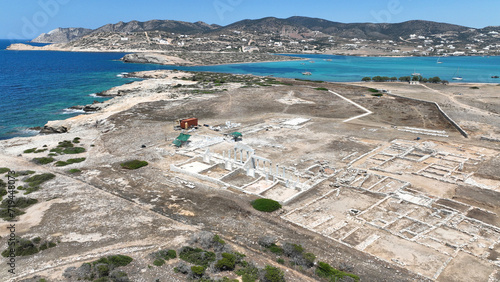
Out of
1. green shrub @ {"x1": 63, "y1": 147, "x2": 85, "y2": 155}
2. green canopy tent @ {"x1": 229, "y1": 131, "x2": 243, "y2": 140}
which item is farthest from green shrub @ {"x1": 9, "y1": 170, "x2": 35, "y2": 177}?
green canopy tent @ {"x1": 229, "y1": 131, "x2": 243, "y2": 140}

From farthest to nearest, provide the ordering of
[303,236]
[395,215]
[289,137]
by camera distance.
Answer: [289,137] < [395,215] < [303,236]

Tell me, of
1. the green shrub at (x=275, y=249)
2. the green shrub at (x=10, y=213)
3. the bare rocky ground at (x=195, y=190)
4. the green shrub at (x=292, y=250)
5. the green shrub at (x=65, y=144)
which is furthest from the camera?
the green shrub at (x=65, y=144)

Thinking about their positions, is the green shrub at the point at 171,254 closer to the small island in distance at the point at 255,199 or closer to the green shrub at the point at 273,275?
the small island in distance at the point at 255,199

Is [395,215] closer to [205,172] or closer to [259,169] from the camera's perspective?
[259,169]

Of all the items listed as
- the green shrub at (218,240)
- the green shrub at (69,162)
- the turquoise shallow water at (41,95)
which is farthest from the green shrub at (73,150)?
the green shrub at (218,240)

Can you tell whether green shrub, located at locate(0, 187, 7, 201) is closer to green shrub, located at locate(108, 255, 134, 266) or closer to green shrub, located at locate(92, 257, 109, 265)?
green shrub, located at locate(92, 257, 109, 265)

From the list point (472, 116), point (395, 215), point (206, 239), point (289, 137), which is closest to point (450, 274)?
point (395, 215)

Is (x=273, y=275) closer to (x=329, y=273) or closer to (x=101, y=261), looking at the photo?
(x=329, y=273)

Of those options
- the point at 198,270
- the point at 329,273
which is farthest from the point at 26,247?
the point at 329,273
